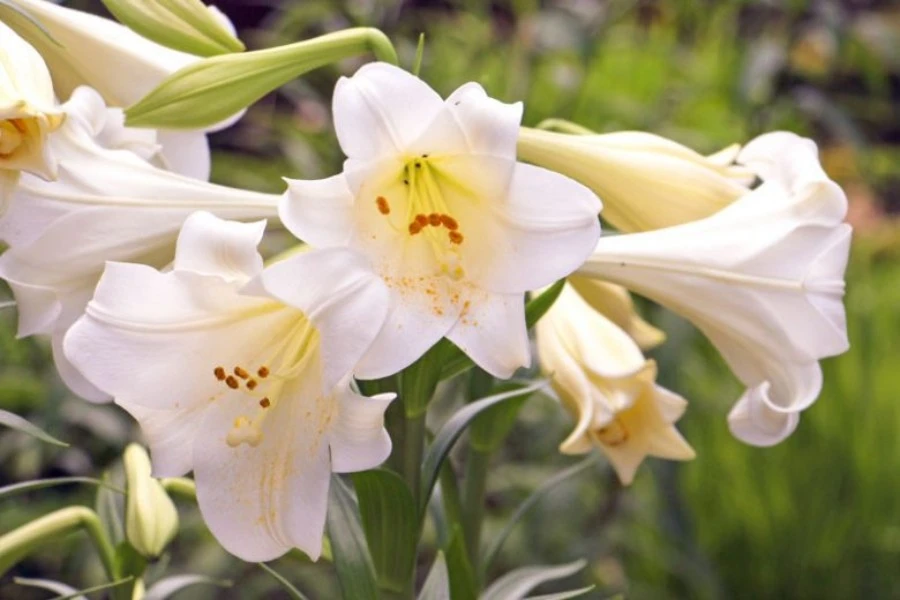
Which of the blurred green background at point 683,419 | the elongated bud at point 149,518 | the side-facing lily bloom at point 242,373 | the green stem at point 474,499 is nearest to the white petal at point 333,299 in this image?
the side-facing lily bloom at point 242,373

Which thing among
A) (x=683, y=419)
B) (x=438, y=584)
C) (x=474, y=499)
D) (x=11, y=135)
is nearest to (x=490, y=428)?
(x=474, y=499)

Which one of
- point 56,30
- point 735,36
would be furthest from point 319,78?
point 56,30

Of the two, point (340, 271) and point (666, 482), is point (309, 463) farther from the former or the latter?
point (666, 482)

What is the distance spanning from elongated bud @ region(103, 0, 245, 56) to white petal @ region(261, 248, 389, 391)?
0.18 metres

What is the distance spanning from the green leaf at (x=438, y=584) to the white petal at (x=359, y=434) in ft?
0.46

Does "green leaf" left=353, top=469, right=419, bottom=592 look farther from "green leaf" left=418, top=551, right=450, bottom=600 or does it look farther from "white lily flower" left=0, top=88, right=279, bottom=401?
"white lily flower" left=0, top=88, right=279, bottom=401

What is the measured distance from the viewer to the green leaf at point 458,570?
2.33 ft

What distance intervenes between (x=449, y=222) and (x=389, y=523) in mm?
161

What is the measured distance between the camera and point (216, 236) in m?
0.57

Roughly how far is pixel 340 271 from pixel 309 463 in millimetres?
101

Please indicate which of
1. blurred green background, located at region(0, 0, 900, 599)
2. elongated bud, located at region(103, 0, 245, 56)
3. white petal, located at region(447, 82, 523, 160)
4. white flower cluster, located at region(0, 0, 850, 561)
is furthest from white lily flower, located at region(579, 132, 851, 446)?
blurred green background, located at region(0, 0, 900, 599)

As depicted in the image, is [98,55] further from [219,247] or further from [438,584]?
[438,584]

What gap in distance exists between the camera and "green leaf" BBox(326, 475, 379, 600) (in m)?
0.67

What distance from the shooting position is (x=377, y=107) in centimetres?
56
